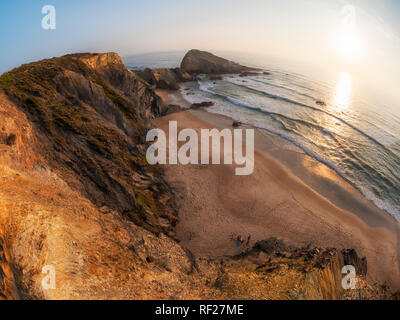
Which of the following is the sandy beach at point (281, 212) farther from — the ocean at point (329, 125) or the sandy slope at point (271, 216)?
the ocean at point (329, 125)

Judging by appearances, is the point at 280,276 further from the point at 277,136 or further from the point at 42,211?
the point at 277,136

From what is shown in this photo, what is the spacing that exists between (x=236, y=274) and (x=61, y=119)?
44.3 feet

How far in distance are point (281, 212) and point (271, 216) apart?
107 centimetres

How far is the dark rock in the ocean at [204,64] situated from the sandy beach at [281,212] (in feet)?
187

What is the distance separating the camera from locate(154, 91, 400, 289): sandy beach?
12.6m

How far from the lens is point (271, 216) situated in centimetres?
1439

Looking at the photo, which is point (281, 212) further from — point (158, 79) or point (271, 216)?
point (158, 79)

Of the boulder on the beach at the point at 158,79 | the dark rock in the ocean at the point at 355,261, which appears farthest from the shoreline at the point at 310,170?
the boulder on the beach at the point at 158,79

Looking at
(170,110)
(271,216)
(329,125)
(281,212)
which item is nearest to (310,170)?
(281,212)

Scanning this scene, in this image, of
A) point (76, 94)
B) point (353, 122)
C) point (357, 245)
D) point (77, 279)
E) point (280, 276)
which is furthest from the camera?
point (353, 122)

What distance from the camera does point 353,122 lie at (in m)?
34.7

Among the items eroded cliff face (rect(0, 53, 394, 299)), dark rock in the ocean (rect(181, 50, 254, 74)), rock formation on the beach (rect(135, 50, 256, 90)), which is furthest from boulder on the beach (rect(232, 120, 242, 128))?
dark rock in the ocean (rect(181, 50, 254, 74))

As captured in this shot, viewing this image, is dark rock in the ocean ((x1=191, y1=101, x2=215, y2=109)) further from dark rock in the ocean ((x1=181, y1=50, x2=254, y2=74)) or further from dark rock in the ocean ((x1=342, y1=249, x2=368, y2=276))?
dark rock in the ocean ((x1=181, y1=50, x2=254, y2=74))

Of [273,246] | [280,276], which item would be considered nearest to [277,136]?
[273,246]
